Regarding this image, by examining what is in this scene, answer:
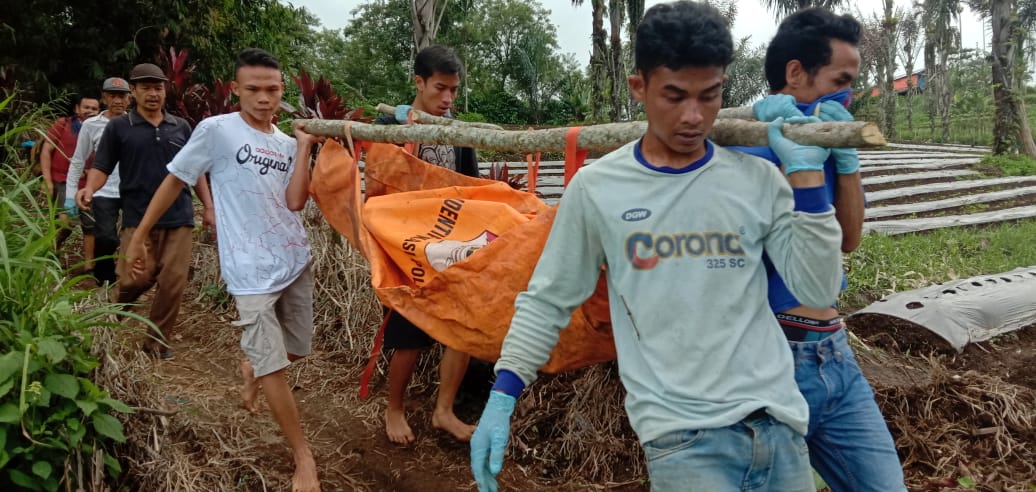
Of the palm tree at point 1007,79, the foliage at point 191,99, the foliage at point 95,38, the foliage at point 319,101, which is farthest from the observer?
the palm tree at point 1007,79

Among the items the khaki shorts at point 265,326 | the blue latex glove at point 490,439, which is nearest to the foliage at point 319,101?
the khaki shorts at point 265,326

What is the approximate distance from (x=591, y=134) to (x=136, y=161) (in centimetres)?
342

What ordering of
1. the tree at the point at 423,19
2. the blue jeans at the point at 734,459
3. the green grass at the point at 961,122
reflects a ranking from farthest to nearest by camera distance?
the green grass at the point at 961,122, the tree at the point at 423,19, the blue jeans at the point at 734,459

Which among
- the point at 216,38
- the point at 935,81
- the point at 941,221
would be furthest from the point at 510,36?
the point at 941,221

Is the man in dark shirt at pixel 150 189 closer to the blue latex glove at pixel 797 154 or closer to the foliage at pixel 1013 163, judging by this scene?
the blue latex glove at pixel 797 154

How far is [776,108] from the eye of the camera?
5.64 feet

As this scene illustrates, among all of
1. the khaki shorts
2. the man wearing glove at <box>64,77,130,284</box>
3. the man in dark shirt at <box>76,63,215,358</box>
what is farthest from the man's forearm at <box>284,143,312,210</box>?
the man wearing glove at <box>64,77,130,284</box>

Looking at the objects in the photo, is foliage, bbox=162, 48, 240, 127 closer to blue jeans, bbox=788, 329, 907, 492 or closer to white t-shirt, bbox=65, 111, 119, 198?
white t-shirt, bbox=65, 111, 119, 198

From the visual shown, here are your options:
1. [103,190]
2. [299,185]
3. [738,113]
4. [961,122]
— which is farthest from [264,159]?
[961,122]

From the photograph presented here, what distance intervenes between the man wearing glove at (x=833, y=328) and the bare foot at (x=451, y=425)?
1.74 meters

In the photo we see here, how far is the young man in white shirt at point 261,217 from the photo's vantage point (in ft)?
9.50

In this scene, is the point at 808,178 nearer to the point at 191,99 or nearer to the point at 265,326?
the point at 265,326

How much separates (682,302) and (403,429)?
221 centimetres

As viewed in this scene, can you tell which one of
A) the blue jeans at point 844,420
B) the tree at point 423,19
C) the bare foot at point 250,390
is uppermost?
the tree at point 423,19
